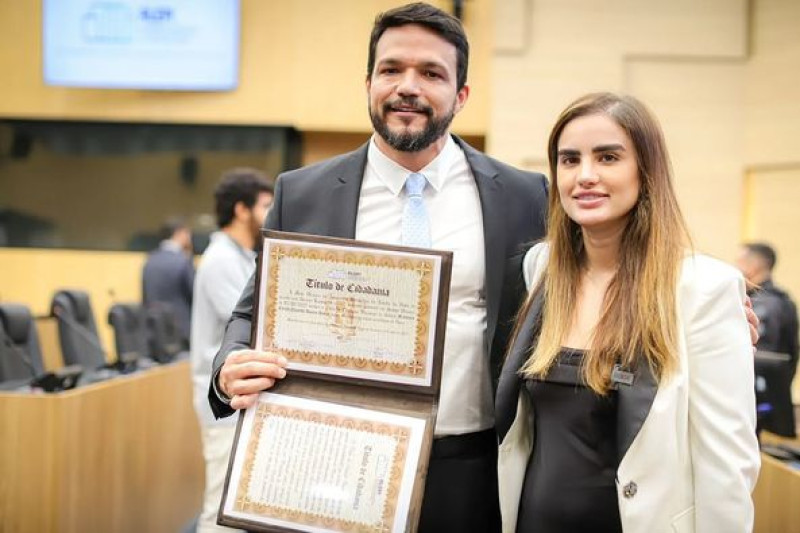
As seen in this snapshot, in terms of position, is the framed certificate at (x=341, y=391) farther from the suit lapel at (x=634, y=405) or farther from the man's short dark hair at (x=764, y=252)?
the man's short dark hair at (x=764, y=252)

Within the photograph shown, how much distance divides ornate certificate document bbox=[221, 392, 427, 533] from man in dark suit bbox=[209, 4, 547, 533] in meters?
0.19

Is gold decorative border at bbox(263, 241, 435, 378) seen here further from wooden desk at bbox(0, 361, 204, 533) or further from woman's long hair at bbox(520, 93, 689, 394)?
wooden desk at bbox(0, 361, 204, 533)

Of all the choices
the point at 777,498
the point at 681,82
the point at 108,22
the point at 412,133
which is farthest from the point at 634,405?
the point at 108,22

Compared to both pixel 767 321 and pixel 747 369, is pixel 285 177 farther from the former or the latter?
pixel 767 321

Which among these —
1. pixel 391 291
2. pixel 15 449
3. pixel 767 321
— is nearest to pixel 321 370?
pixel 391 291

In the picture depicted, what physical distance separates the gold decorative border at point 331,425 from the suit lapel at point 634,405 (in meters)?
0.35

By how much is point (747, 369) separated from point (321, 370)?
687 mm

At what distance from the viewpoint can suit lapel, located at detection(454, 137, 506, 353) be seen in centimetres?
162

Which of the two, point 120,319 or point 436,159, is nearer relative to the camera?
point 436,159

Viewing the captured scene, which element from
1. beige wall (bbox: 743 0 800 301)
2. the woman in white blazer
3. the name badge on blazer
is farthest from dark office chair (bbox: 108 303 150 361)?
beige wall (bbox: 743 0 800 301)

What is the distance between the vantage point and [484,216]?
66.1 inches

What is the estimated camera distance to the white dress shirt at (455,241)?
5.31 feet

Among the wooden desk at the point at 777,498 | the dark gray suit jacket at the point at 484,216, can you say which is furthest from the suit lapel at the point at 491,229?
the wooden desk at the point at 777,498

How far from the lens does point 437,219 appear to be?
1694 mm
